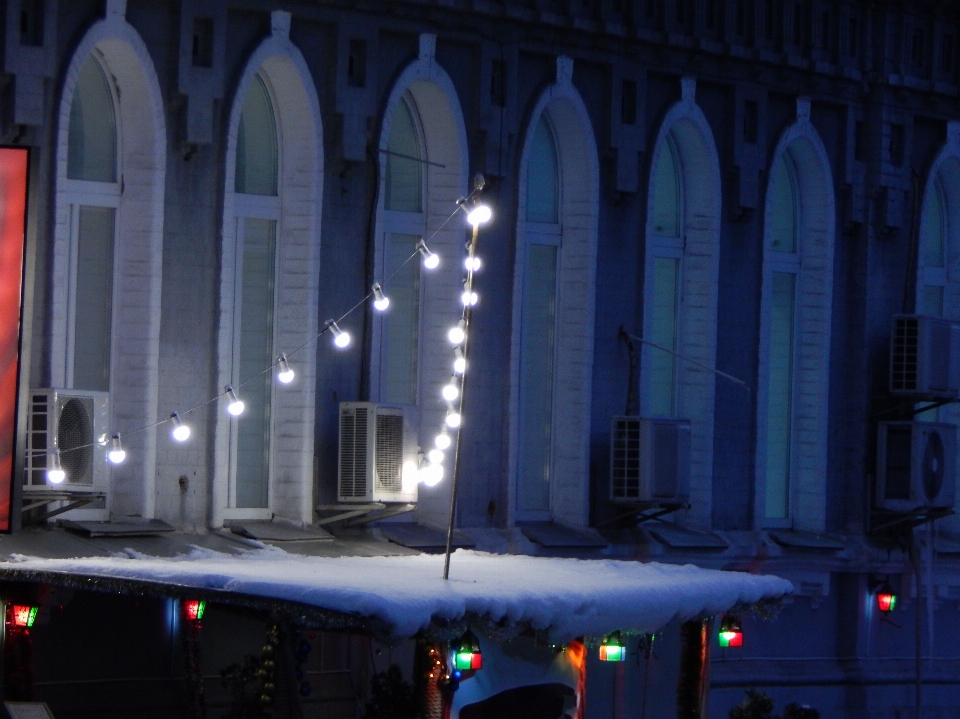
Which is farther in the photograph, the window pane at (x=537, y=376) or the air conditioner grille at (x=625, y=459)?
the window pane at (x=537, y=376)

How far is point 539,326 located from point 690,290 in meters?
1.99

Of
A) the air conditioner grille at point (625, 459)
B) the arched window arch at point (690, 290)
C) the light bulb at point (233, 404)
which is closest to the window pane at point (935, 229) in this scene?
the arched window arch at point (690, 290)

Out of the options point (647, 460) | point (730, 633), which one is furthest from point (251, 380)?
point (730, 633)

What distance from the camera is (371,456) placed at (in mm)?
19953

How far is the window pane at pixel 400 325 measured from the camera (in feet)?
69.6

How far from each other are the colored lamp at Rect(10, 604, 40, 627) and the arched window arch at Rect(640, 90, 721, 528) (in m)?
8.10

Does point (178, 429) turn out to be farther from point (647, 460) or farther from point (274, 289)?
point (647, 460)

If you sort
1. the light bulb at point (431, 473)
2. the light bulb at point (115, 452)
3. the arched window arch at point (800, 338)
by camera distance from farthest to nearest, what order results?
the arched window arch at point (800, 338) → the light bulb at point (431, 473) → the light bulb at point (115, 452)

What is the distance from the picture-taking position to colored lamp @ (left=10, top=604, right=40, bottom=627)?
1748 centimetres

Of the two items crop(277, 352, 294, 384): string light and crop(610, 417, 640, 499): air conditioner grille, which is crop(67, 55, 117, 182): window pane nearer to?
crop(277, 352, 294, 384): string light

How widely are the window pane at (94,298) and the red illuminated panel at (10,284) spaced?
227cm

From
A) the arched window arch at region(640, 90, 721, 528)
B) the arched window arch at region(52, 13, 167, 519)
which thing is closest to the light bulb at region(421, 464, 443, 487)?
the arched window arch at region(52, 13, 167, 519)

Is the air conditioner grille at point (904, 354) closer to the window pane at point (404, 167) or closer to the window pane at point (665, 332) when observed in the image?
the window pane at point (665, 332)

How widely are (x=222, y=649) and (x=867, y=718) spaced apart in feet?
27.1
